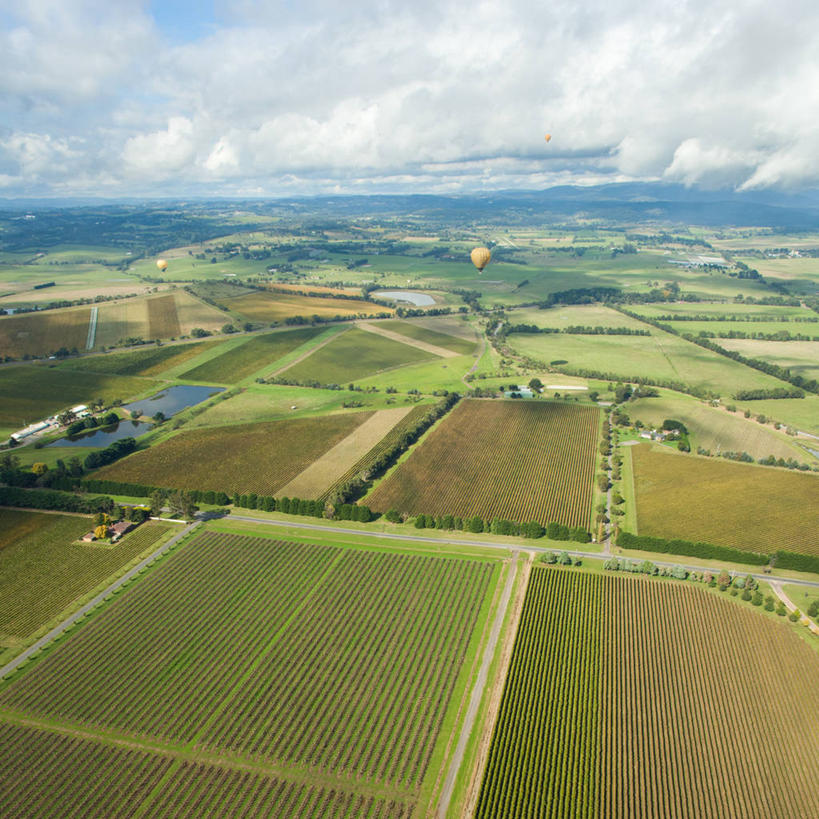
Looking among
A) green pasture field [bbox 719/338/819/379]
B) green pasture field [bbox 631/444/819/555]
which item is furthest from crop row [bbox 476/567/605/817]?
green pasture field [bbox 719/338/819/379]

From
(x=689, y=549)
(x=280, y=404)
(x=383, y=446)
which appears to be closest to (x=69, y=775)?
(x=383, y=446)

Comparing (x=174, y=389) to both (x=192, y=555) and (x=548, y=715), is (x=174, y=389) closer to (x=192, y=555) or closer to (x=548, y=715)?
(x=192, y=555)

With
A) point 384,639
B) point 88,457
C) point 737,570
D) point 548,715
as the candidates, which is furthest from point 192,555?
point 737,570

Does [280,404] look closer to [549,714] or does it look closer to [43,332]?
[549,714]

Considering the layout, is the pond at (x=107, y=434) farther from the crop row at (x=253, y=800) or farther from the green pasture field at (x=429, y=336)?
the green pasture field at (x=429, y=336)

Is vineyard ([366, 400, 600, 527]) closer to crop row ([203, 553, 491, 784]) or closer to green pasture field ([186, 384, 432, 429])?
crop row ([203, 553, 491, 784])
